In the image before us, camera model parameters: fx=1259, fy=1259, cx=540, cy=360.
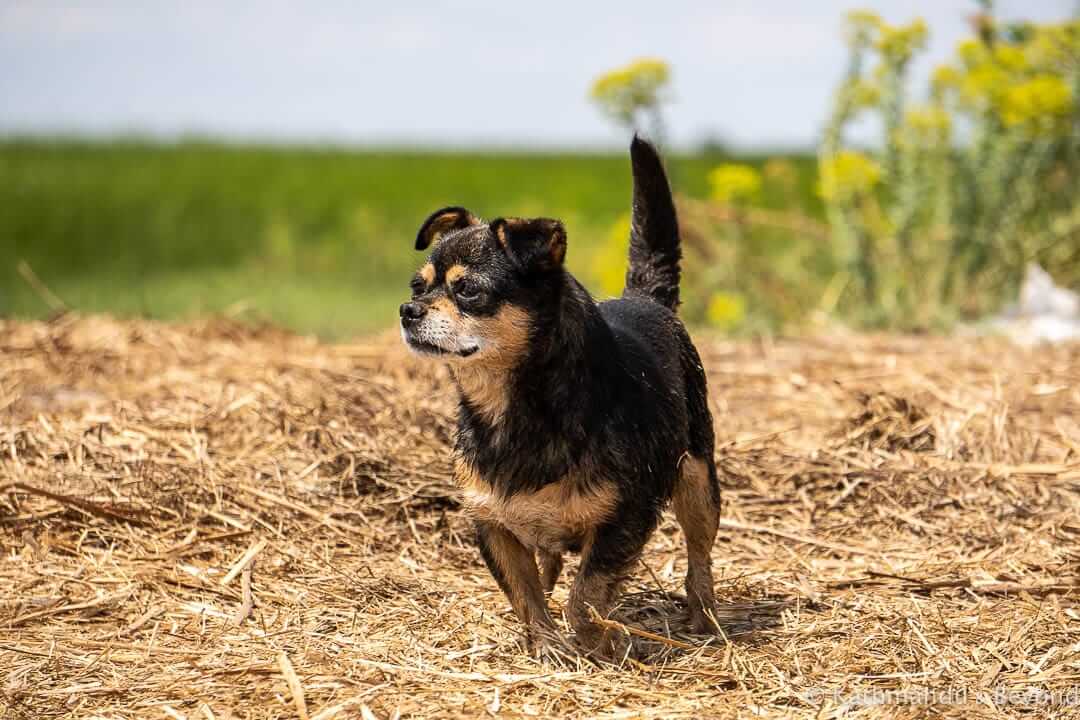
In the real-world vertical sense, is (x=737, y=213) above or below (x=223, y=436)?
above

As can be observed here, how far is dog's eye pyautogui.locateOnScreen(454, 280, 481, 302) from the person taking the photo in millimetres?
4016

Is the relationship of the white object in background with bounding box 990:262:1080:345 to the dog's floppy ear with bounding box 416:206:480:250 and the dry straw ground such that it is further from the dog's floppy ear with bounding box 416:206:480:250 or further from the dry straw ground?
the dog's floppy ear with bounding box 416:206:480:250

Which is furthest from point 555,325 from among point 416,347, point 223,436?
point 223,436

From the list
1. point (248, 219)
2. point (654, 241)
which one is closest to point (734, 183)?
point (654, 241)

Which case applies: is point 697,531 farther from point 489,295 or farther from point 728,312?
point 728,312

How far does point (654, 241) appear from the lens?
507 cm

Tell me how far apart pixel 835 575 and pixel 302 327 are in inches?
258

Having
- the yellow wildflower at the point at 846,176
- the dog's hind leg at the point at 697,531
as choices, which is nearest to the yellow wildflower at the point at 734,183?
the yellow wildflower at the point at 846,176

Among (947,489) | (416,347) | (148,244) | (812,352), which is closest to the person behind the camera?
(416,347)

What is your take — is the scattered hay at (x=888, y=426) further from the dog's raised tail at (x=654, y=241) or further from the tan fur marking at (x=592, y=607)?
the tan fur marking at (x=592, y=607)

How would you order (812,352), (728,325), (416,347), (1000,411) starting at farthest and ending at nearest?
(728,325)
(812,352)
(1000,411)
(416,347)

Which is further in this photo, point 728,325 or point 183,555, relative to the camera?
point 728,325

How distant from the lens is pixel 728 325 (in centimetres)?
1033

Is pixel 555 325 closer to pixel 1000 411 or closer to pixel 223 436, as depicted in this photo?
pixel 223 436
